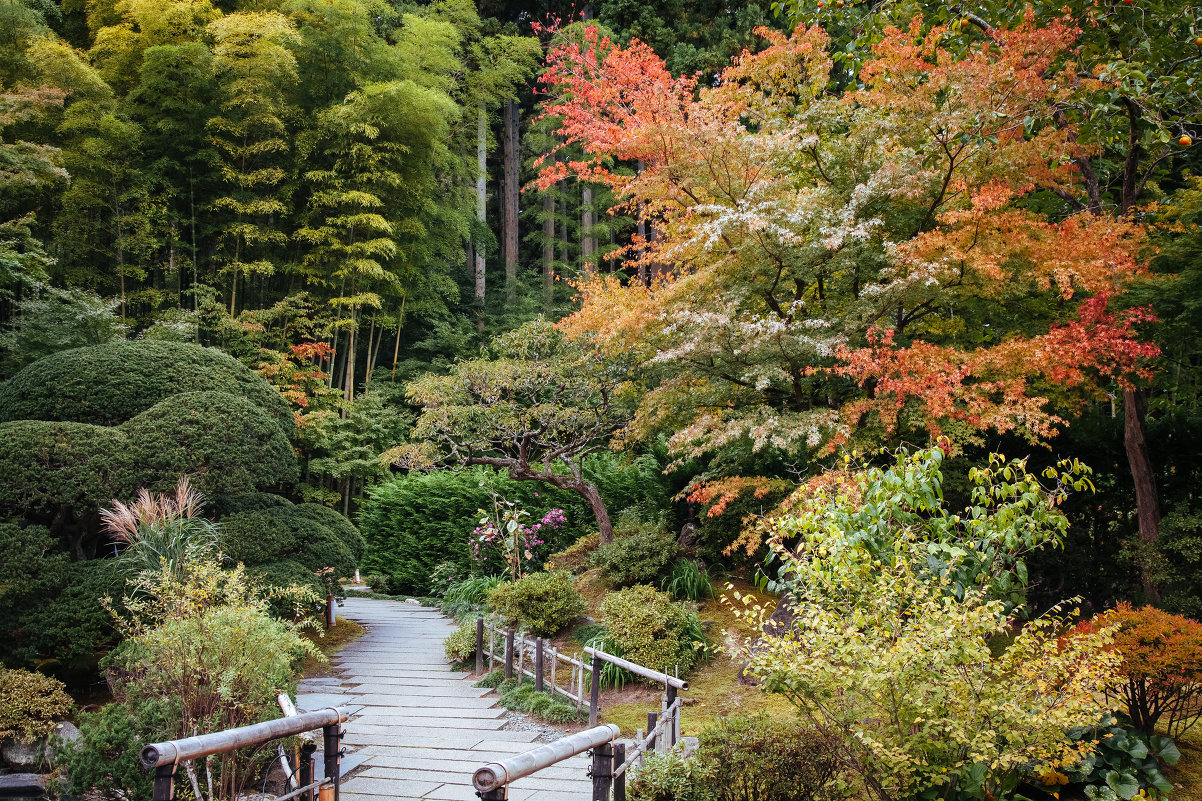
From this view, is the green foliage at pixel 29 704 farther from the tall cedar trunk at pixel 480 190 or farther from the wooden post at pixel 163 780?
the tall cedar trunk at pixel 480 190

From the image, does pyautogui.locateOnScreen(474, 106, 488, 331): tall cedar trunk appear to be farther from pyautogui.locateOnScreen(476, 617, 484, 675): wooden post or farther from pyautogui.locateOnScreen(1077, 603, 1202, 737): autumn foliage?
pyautogui.locateOnScreen(1077, 603, 1202, 737): autumn foliage

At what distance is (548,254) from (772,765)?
60.1 feet

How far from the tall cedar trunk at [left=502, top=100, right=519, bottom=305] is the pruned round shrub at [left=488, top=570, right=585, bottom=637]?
44.1 feet

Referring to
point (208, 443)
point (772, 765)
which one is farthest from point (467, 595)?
point (772, 765)

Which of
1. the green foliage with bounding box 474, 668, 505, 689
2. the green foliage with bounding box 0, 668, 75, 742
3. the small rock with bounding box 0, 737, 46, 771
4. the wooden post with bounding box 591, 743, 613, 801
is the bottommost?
the green foliage with bounding box 474, 668, 505, 689

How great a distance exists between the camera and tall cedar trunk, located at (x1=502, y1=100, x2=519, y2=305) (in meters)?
20.3

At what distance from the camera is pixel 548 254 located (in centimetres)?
2066

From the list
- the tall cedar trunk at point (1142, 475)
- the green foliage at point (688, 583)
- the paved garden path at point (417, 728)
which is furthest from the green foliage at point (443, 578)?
the tall cedar trunk at point (1142, 475)

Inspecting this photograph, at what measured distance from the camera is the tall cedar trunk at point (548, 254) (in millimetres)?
19641

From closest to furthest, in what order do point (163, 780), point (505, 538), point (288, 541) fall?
point (163, 780), point (288, 541), point (505, 538)

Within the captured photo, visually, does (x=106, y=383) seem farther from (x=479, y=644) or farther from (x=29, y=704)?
(x=479, y=644)

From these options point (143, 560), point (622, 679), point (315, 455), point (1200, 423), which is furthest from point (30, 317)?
point (1200, 423)

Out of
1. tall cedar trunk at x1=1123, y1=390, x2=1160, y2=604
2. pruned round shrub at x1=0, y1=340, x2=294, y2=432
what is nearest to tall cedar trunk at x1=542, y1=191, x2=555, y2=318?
pruned round shrub at x1=0, y1=340, x2=294, y2=432

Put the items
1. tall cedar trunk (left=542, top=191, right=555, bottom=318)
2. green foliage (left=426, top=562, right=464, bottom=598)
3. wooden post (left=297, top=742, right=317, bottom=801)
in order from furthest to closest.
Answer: tall cedar trunk (left=542, top=191, right=555, bottom=318)
green foliage (left=426, top=562, right=464, bottom=598)
wooden post (left=297, top=742, right=317, bottom=801)
